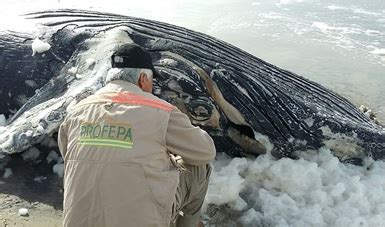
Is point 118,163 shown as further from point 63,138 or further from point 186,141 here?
point 63,138

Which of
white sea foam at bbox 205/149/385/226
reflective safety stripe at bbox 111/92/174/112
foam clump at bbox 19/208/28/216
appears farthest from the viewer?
white sea foam at bbox 205/149/385/226

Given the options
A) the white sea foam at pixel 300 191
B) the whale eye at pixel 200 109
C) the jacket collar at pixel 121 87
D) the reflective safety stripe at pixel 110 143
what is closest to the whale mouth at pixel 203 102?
the whale eye at pixel 200 109

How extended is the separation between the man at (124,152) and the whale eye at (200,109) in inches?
67.5

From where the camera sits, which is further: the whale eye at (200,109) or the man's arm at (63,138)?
the whale eye at (200,109)

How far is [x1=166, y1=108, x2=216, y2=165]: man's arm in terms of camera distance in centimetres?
308

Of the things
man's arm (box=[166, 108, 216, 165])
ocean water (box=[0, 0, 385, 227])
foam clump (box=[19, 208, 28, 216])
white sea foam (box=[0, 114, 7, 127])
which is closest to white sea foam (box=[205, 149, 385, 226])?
ocean water (box=[0, 0, 385, 227])

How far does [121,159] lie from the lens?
2854 mm

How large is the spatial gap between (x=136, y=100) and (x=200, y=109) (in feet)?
6.45

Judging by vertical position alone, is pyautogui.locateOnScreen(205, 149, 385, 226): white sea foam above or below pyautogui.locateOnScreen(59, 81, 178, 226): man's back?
below

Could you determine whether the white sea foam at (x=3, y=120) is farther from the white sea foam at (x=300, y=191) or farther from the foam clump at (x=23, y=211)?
the white sea foam at (x=300, y=191)

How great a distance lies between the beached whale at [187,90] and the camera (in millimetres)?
4934

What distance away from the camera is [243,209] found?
4.47 meters

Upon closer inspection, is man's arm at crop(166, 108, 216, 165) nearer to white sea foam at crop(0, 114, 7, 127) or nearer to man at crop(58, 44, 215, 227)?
man at crop(58, 44, 215, 227)

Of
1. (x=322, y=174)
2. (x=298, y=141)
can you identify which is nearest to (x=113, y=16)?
(x=298, y=141)
